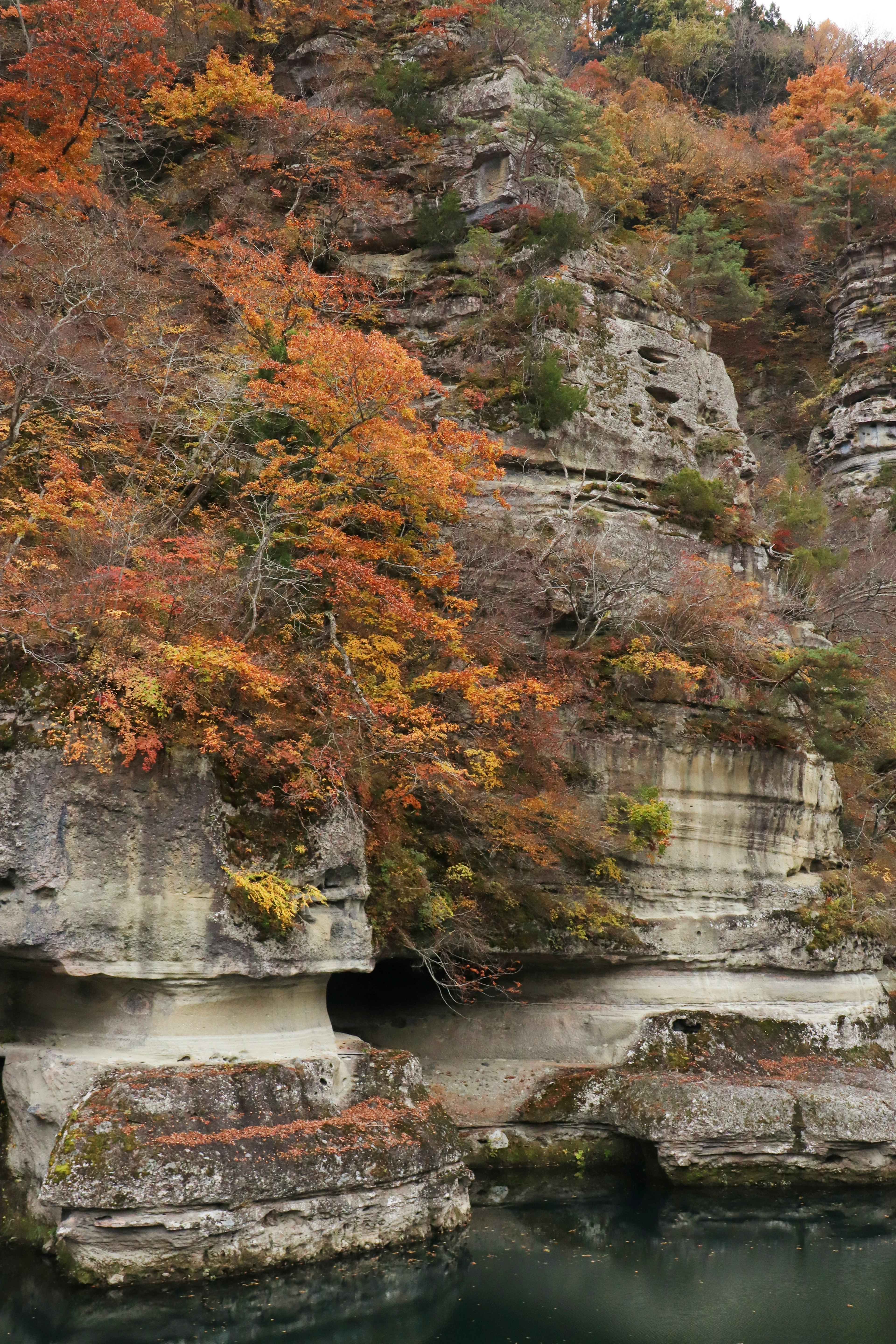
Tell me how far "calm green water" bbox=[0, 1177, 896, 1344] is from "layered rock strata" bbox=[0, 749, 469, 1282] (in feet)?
1.33

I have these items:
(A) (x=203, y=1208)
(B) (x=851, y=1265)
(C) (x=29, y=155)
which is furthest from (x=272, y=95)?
(B) (x=851, y=1265)

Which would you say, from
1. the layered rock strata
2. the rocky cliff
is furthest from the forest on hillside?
the layered rock strata

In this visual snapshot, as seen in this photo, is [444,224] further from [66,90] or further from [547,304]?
[66,90]

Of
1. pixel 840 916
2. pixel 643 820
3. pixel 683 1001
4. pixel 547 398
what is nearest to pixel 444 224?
pixel 547 398

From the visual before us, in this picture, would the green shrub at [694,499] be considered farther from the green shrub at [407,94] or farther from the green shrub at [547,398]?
the green shrub at [407,94]

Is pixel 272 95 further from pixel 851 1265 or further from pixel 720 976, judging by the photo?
pixel 851 1265

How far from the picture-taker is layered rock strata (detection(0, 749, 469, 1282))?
37.0 feet

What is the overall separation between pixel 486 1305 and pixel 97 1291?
419 centimetres

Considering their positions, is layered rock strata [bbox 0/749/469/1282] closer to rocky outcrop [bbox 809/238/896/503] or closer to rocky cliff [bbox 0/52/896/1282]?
rocky cliff [bbox 0/52/896/1282]

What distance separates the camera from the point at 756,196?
37.0 m

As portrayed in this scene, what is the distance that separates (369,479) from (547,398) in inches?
305

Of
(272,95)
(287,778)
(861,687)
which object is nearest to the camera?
(287,778)

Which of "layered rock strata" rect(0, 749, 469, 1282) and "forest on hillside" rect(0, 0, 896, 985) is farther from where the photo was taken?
"forest on hillside" rect(0, 0, 896, 985)

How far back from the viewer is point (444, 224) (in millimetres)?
25594
